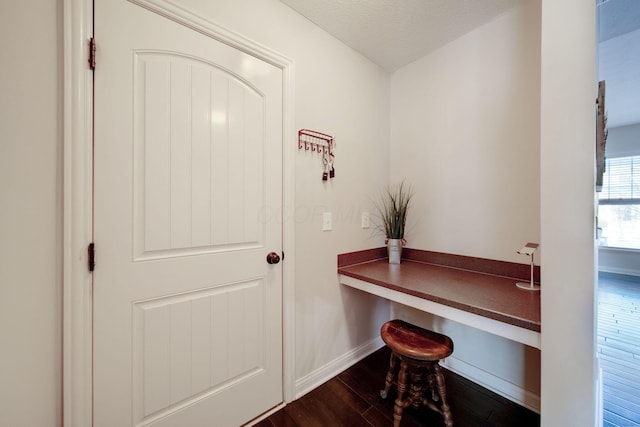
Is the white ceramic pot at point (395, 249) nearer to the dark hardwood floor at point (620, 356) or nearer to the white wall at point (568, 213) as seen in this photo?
the white wall at point (568, 213)

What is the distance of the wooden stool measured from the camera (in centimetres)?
123

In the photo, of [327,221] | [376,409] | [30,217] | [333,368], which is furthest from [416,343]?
[30,217]

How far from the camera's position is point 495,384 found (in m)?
1.53

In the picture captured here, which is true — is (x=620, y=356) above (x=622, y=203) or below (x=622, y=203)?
below

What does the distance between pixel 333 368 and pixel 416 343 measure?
72 cm

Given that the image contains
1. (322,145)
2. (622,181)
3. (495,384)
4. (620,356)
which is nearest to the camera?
(495,384)

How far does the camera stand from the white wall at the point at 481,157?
56.2 inches

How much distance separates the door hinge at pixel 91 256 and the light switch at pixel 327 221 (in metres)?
1.16

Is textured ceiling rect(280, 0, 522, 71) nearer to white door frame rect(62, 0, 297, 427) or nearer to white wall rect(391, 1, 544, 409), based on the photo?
white wall rect(391, 1, 544, 409)

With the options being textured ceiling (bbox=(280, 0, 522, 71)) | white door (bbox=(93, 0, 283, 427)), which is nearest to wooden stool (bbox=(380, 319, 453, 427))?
white door (bbox=(93, 0, 283, 427))

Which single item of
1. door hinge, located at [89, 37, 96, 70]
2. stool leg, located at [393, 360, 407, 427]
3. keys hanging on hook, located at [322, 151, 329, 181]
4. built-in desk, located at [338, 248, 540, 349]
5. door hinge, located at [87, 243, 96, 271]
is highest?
door hinge, located at [89, 37, 96, 70]

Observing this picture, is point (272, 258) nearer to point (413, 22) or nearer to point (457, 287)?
point (457, 287)

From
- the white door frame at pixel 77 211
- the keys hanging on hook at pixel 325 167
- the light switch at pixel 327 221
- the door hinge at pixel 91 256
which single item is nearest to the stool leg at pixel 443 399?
the light switch at pixel 327 221

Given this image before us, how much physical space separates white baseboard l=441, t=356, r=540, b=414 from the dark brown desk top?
0.64 metres
